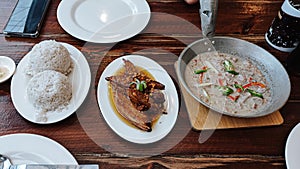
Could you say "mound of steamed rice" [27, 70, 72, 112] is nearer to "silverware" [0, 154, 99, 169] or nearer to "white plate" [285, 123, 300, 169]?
"silverware" [0, 154, 99, 169]

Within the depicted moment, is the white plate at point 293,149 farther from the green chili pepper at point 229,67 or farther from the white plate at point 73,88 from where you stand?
the white plate at point 73,88

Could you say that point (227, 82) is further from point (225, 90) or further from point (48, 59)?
point (48, 59)

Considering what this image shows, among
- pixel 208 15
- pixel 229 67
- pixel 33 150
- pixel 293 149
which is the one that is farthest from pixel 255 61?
pixel 33 150

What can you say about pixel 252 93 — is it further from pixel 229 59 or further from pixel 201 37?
pixel 201 37

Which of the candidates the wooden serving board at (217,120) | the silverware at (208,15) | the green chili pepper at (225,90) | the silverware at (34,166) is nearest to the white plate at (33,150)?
Answer: the silverware at (34,166)

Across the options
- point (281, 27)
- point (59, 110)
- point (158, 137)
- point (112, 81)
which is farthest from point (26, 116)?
point (281, 27)

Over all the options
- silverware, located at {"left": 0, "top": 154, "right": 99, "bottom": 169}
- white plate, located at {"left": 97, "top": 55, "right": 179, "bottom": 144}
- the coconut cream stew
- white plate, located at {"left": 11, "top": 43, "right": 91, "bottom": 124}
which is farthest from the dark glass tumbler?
silverware, located at {"left": 0, "top": 154, "right": 99, "bottom": 169}

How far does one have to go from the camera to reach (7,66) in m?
0.96

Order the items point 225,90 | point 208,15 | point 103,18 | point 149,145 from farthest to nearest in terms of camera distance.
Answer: point 103,18 → point 208,15 → point 225,90 → point 149,145

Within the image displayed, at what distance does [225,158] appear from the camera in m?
0.81

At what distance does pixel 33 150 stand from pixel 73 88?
0.22 metres

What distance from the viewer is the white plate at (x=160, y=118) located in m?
0.82

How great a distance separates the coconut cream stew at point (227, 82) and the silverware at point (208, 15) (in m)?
0.09

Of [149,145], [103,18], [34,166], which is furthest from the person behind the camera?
[103,18]
